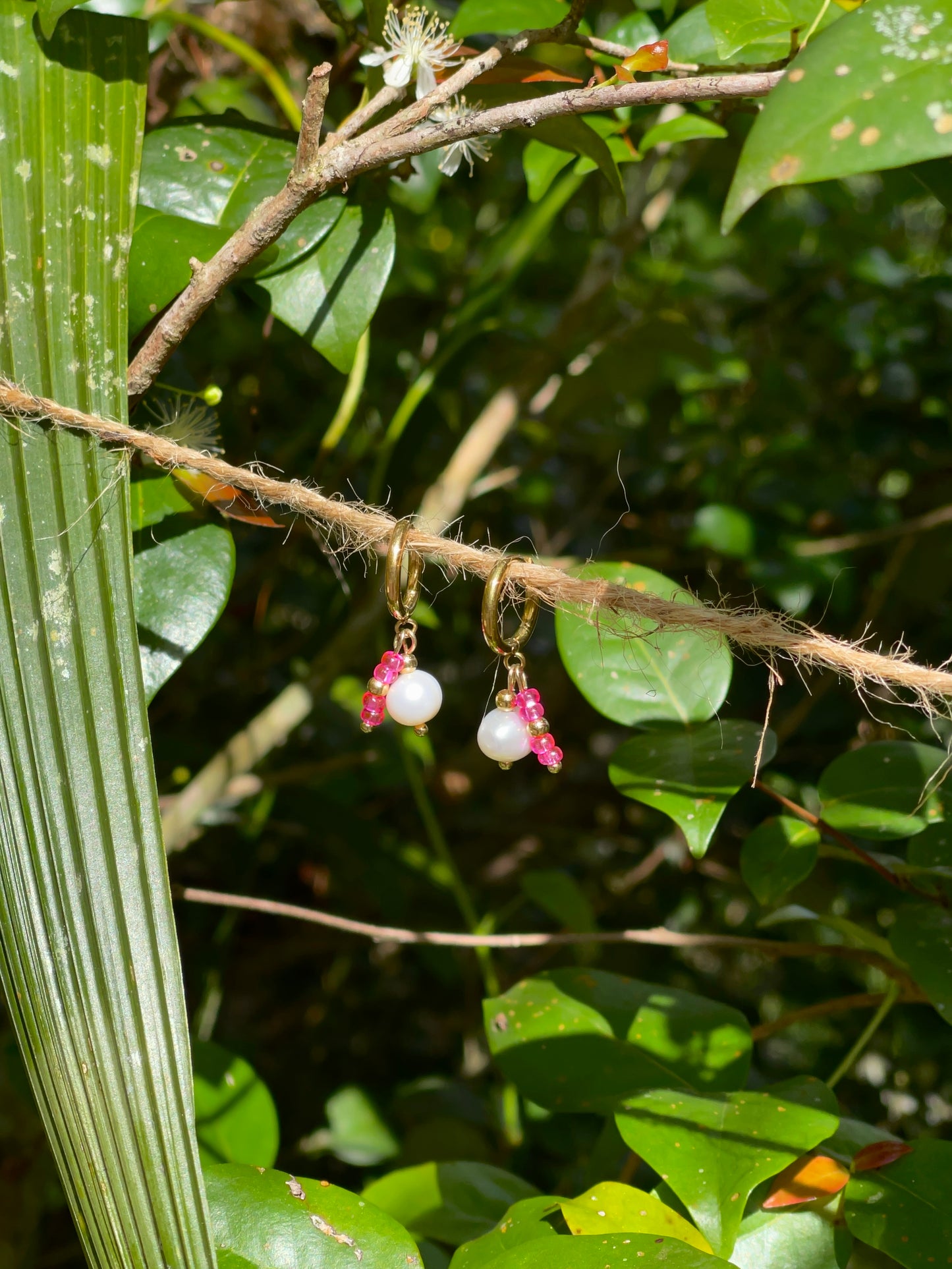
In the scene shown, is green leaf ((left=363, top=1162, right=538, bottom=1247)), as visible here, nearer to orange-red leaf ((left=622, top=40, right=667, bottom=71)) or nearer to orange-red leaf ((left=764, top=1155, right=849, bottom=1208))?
orange-red leaf ((left=764, top=1155, right=849, bottom=1208))

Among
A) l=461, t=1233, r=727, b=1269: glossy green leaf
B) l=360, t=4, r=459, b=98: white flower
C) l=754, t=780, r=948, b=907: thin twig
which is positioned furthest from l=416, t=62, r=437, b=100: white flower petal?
l=461, t=1233, r=727, b=1269: glossy green leaf

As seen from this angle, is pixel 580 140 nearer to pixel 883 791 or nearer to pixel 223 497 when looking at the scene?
pixel 223 497

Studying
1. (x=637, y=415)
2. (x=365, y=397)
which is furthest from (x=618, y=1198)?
(x=637, y=415)

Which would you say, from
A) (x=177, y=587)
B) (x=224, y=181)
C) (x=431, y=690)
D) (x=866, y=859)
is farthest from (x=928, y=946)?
(x=224, y=181)

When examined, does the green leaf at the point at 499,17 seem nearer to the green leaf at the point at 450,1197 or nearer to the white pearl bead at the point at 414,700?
the white pearl bead at the point at 414,700

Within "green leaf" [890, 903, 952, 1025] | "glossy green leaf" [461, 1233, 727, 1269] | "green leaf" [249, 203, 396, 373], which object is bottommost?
"glossy green leaf" [461, 1233, 727, 1269]
